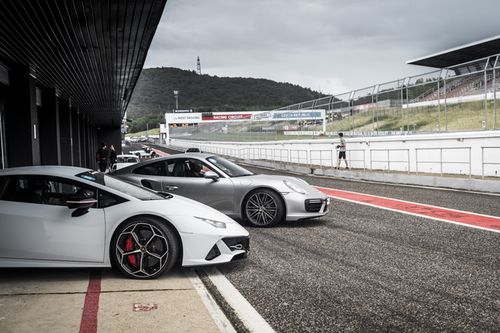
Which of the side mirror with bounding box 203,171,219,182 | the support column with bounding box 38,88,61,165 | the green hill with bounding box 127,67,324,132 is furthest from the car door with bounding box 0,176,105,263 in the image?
the green hill with bounding box 127,67,324,132

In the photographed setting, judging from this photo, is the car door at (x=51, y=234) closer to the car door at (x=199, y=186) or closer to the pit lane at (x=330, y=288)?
the pit lane at (x=330, y=288)

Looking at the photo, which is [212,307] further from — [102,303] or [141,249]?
[141,249]

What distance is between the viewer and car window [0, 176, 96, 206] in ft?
18.1

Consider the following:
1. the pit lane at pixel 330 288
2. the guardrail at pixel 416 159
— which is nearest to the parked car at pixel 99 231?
the pit lane at pixel 330 288

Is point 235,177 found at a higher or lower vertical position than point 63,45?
lower

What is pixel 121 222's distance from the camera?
5.38m

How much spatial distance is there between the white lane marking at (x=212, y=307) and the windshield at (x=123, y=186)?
1000 mm

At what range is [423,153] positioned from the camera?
20.5 metres

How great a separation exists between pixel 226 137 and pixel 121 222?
6004cm

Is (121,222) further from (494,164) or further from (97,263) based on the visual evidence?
(494,164)

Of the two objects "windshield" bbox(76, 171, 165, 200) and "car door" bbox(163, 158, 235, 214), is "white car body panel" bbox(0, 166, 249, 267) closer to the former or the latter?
"windshield" bbox(76, 171, 165, 200)

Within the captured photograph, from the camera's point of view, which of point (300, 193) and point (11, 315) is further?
point (300, 193)

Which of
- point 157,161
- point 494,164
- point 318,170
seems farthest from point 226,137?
point 157,161

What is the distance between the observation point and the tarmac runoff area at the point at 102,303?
3.96 meters
